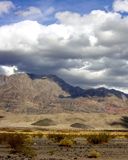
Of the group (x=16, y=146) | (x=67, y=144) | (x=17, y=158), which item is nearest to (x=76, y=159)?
(x=17, y=158)

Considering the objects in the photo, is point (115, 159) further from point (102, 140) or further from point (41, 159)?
point (102, 140)

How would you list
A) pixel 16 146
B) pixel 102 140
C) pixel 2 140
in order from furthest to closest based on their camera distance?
pixel 102 140, pixel 2 140, pixel 16 146

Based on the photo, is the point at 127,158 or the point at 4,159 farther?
the point at 127,158

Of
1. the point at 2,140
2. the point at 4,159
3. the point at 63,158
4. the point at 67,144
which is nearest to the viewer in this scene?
the point at 4,159

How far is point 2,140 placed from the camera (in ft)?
249

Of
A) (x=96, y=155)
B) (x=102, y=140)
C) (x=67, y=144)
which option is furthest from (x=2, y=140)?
(x=96, y=155)

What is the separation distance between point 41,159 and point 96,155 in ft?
21.1

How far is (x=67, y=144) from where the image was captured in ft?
226

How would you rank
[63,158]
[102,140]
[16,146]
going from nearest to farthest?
[63,158], [16,146], [102,140]

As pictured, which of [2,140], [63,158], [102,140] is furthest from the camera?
[102,140]

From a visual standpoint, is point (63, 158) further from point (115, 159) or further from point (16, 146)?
point (16, 146)

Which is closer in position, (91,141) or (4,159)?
(4,159)

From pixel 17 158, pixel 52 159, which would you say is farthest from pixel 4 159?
pixel 52 159

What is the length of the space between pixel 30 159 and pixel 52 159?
7.43 ft
